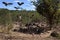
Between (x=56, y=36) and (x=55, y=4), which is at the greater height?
(x=55, y=4)

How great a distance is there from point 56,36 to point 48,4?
5527mm

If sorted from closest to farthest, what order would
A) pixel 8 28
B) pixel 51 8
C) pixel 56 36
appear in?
pixel 56 36
pixel 8 28
pixel 51 8

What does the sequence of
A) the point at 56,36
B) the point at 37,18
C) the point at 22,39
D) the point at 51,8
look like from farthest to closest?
the point at 37,18, the point at 51,8, the point at 56,36, the point at 22,39

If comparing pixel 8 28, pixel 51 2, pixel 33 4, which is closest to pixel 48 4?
pixel 51 2

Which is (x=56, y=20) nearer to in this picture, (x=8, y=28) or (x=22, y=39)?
(x=8, y=28)

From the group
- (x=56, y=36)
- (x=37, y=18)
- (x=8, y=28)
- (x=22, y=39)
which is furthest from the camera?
(x=37, y=18)

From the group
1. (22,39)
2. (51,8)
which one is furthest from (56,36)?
(51,8)

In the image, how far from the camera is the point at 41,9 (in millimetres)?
21469

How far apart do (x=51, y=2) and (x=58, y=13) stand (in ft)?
4.15

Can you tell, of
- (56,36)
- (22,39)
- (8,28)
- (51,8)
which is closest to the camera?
(22,39)

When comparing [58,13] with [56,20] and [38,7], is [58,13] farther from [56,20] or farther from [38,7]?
[38,7]

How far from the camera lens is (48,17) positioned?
2134 centimetres

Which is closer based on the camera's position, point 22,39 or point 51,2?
point 22,39

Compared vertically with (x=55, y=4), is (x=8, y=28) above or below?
below
